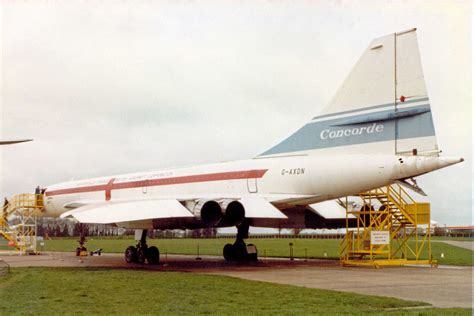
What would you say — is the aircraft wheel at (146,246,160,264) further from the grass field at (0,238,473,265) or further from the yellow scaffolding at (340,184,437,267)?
the grass field at (0,238,473,265)

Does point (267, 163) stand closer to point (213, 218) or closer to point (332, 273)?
point (213, 218)

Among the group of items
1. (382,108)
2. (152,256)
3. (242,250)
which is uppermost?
(382,108)

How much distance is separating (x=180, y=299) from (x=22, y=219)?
64.7ft

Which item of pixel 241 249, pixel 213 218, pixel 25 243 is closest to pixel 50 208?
pixel 25 243

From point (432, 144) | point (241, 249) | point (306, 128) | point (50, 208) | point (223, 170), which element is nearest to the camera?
point (432, 144)

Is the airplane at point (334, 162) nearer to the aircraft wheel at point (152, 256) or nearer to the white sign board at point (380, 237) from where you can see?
the aircraft wheel at point (152, 256)

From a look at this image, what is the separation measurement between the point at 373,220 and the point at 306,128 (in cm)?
331

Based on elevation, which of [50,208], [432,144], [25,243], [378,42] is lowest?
[25,243]

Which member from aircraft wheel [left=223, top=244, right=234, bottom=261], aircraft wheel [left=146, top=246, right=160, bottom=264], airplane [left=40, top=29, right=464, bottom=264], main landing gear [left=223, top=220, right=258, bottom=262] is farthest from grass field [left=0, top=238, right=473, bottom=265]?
aircraft wheel [left=146, top=246, right=160, bottom=264]

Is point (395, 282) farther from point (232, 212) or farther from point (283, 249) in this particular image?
point (283, 249)

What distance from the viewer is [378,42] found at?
1529cm

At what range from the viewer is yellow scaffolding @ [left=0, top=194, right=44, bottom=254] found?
26.5 metres

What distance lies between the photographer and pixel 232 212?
16.0 metres

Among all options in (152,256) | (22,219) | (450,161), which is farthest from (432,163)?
(22,219)
